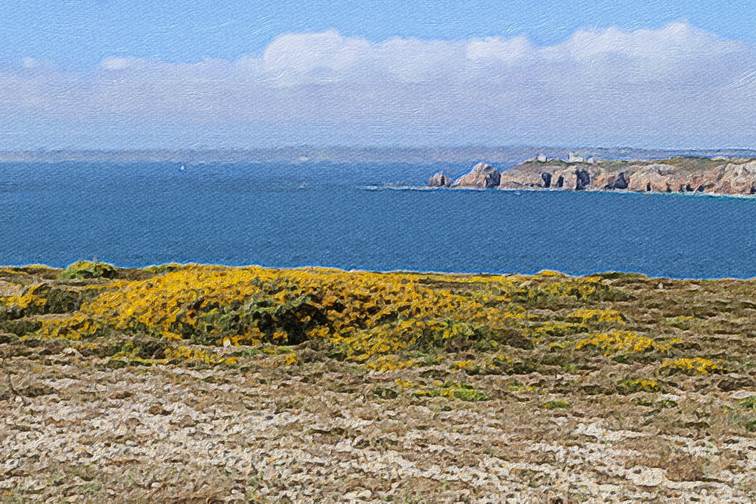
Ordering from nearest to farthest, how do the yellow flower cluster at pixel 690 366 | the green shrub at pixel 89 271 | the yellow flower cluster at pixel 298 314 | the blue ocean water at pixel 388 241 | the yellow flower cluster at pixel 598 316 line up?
1. the yellow flower cluster at pixel 690 366
2. the yellow flower cluster at pixel 298 314
3. the yellow flower cluster at pixel 598 316
4. the green shrub at pixel 89 271
5. the blue ocean water at pixel 388 241

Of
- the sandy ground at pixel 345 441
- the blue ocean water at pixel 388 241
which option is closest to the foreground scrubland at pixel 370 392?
the sandy ground at pixel 345 441

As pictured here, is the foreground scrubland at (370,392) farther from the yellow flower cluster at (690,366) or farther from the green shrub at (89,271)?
the green shrub at (89,271)

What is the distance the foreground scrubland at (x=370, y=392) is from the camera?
12.3 m

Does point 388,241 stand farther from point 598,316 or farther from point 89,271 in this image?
point 598,316

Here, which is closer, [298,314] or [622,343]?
[622,343]

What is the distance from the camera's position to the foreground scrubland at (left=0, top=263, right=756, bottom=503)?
12297 millimetres

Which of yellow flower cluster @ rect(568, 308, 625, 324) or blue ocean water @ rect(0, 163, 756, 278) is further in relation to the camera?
blue ocean water @ rect(0, 163, 756, 278)

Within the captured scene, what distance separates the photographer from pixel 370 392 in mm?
17156

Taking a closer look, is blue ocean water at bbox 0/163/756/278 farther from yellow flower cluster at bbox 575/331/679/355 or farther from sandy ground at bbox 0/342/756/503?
sandy ground at bbox 0/342/756/503

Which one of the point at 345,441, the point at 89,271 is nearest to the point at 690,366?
the point at 345,441

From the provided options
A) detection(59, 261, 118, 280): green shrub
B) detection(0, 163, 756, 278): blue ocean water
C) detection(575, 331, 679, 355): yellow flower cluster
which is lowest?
detection(0, 163, 756, 278): blue ocean water

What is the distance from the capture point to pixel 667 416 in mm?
15609

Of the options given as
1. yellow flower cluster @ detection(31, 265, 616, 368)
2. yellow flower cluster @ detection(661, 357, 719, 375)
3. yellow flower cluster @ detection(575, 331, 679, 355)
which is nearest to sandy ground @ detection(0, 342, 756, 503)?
yellow flower cluster @ detection(661, 357, 719, 375)

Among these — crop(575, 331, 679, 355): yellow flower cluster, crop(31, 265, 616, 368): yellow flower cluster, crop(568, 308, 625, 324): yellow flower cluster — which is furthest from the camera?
crop(568, 308, 625, 324): yellow flower cluster
